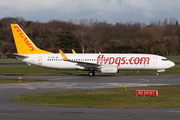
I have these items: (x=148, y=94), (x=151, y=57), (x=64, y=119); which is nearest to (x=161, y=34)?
(x=151, y=57)

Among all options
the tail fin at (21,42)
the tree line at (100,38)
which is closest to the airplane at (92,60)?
the tail fin at (21,42)

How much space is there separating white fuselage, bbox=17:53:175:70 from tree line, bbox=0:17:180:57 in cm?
5491

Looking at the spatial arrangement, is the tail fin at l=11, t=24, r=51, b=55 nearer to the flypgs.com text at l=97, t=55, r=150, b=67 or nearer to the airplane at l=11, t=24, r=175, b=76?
the airplane at l=11, t=24, r=175, b=76

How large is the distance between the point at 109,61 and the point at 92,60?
2.95 m

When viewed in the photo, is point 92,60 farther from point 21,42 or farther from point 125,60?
point 21,42

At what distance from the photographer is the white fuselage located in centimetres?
4125

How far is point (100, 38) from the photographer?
128250mm

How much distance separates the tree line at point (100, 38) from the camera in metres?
106

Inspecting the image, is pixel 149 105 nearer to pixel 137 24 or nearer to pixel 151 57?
pixel 151 57

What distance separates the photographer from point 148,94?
21141 millimetres

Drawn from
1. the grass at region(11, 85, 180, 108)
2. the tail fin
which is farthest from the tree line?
the grass at region(11, 85, 180, 108)

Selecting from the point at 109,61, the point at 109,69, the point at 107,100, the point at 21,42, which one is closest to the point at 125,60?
the point at 109,61

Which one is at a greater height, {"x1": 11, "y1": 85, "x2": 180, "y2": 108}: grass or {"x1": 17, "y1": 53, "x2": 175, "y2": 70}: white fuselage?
{"x1": 17, "y1": 53, "x2": 175, "y2": 70}: white fuselage

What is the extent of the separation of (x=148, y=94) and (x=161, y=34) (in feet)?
373
